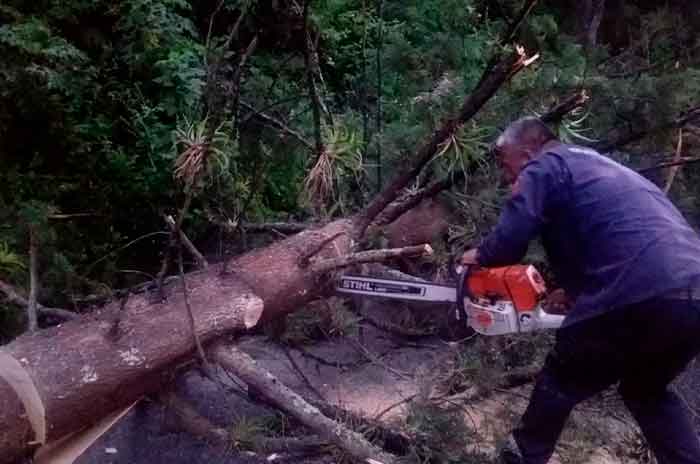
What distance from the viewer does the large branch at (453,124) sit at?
314cm

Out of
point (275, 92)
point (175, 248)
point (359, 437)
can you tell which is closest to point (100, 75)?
point (275, 92)

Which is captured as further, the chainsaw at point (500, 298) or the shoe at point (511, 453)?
the shoe at point (511, 453)

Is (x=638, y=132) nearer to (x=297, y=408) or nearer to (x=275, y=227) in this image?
(x=275, y=227)

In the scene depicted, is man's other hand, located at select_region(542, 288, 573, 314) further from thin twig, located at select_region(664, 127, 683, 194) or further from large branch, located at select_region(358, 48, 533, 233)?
thin twig, located at select_region(664, 127, 683, 194)

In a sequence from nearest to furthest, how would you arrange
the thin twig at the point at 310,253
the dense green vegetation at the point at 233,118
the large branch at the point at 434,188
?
the thin twig at the point at 310,253 < the large branch at the point at 434,188 < the dense green vegetation at the point at 233,118

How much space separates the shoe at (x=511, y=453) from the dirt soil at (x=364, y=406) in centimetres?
20

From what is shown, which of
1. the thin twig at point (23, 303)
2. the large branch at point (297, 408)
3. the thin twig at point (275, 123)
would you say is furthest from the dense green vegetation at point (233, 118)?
the large branch at point (297, 408)

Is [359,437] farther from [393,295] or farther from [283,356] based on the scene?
[283,356]

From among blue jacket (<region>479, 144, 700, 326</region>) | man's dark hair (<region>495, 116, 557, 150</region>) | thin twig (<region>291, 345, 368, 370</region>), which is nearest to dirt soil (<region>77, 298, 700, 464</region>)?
thin twig (<region>291, 345, 368, 370</region>)

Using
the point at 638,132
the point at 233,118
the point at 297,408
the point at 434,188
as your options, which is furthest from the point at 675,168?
the point at 297,408

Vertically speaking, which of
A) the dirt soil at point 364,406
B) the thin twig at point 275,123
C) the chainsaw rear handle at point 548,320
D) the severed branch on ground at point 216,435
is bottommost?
the dirt soil at point 364,406

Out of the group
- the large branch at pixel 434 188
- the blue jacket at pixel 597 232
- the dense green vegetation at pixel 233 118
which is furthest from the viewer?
the dense green vegetation at pixel 233 118

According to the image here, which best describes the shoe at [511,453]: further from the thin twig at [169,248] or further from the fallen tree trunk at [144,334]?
the thin twig at [169,248]

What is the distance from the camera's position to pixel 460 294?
2986mm
